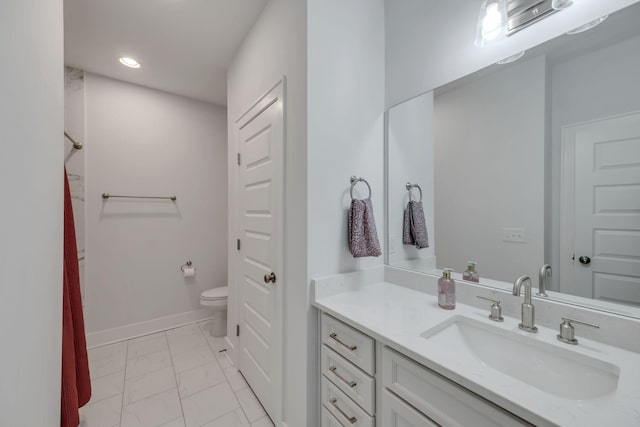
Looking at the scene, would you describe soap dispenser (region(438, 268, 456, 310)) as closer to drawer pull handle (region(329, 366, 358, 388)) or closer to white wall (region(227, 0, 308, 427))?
drawer pull handle (region(329, 366, 358, 388))

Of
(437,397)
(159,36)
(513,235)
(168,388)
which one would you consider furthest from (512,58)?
(168,388)

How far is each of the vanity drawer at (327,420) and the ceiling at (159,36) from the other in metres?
2.34

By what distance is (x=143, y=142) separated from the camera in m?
2.58

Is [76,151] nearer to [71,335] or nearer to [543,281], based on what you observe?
[71,335]

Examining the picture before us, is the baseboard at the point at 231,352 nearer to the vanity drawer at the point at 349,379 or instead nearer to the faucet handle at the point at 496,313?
the vanity drawer at the point at 349,379

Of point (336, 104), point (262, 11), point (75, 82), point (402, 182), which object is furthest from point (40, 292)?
point (75, 82)

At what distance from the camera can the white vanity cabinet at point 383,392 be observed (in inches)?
25.9

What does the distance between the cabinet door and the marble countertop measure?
169 mm

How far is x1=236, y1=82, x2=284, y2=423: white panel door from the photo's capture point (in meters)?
1.43

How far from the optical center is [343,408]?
1050 millimetres

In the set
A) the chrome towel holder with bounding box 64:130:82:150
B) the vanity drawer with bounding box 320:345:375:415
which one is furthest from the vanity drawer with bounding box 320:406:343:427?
the chrome towel holder with bounding box 64:130:82:150

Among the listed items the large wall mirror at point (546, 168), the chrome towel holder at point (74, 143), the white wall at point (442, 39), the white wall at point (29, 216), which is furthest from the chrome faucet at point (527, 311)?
the chrome towel holder at point (74, 143)

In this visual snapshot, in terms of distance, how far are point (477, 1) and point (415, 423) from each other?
171 centimetres

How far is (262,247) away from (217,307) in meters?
1.27
